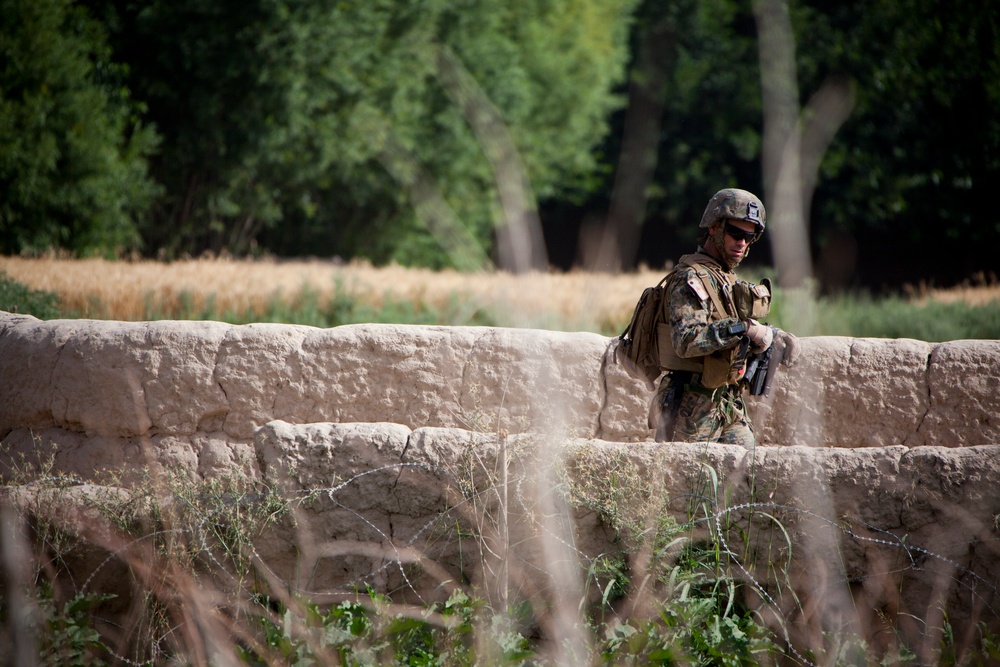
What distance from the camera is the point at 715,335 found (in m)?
3.73

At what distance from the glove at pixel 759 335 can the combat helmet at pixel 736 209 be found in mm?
522

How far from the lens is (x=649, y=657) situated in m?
2.97

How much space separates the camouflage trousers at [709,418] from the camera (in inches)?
155

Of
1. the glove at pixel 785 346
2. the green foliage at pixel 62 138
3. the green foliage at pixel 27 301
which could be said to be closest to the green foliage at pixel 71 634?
the glove at pixel 785 346

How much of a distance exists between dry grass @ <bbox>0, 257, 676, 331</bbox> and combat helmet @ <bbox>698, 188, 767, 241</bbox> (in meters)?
3.57

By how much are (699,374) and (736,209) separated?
2.52ft

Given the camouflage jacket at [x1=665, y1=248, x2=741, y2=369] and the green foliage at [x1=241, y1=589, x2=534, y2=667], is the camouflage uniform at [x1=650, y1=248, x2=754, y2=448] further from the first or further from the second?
the green foliage at [x1=241, y1=589, x2=534, y2=667]

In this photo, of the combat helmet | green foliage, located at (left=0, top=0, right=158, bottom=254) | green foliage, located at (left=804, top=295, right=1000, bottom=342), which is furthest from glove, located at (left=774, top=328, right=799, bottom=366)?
green foliage, located at (left=0, top=0, right=158, bottom=254)

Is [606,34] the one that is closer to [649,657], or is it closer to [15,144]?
[15,144]

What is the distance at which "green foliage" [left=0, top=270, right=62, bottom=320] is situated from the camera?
22.8ft

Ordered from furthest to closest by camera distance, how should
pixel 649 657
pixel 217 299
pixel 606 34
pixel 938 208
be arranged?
1. pixel 606 34
2. pixel 938 208
3. pixel 217 299
4. pixel 649 657

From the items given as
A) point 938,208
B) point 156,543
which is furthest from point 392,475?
point 938,208

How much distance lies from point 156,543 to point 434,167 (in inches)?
717

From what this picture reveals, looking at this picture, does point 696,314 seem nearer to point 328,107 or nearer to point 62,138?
point 62,138
